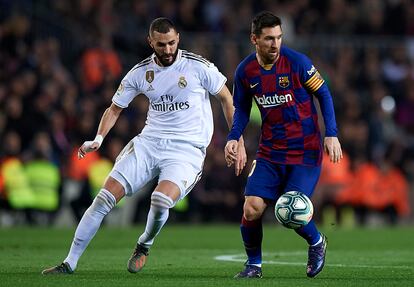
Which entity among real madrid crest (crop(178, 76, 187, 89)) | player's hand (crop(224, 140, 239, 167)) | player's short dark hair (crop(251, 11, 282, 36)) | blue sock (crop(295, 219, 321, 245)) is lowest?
blue sock (crop(295, 219, 321, 245))

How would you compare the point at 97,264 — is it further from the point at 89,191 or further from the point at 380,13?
the point at 380,13

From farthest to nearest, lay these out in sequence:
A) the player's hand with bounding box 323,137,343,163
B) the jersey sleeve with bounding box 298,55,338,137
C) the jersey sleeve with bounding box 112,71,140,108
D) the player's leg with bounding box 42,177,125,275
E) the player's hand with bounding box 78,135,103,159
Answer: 1. the jersey sleeve with bounding box 112,71,140,108
2. the player's hand with bounding box 78,135,103,159
3. the player's leg with bounding box 42,177,125,275
4. the jersey sleeve with bounding box 298,55,338,137
5. the player's hand with bounding box 323,137,343,163

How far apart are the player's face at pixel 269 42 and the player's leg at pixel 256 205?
936mm

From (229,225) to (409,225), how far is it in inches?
149

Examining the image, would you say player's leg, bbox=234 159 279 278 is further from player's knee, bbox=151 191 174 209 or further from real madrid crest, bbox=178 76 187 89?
real madrid crest, bbox=178 76 187 89

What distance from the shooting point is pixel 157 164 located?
10.6m

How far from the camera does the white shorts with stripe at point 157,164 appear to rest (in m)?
10.4

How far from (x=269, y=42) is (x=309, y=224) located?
159 centimetres

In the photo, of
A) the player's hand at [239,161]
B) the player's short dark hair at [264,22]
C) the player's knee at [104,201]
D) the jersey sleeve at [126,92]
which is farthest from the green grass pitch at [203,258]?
the player's short dark hair at [264,22]

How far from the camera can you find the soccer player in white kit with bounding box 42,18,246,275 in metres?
10.4

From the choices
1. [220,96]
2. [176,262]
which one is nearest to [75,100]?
[176,262]

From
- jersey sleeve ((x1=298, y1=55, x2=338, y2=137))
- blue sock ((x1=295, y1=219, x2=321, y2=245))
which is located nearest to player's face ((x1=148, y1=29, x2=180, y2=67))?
jersey sleeve ((x1=298, y1=55, x2=338, y2=137))

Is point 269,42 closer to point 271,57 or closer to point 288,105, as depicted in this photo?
point 271,57

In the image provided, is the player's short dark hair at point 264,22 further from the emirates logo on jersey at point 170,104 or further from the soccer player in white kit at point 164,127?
the emirates logo on jersey at point 170,104
